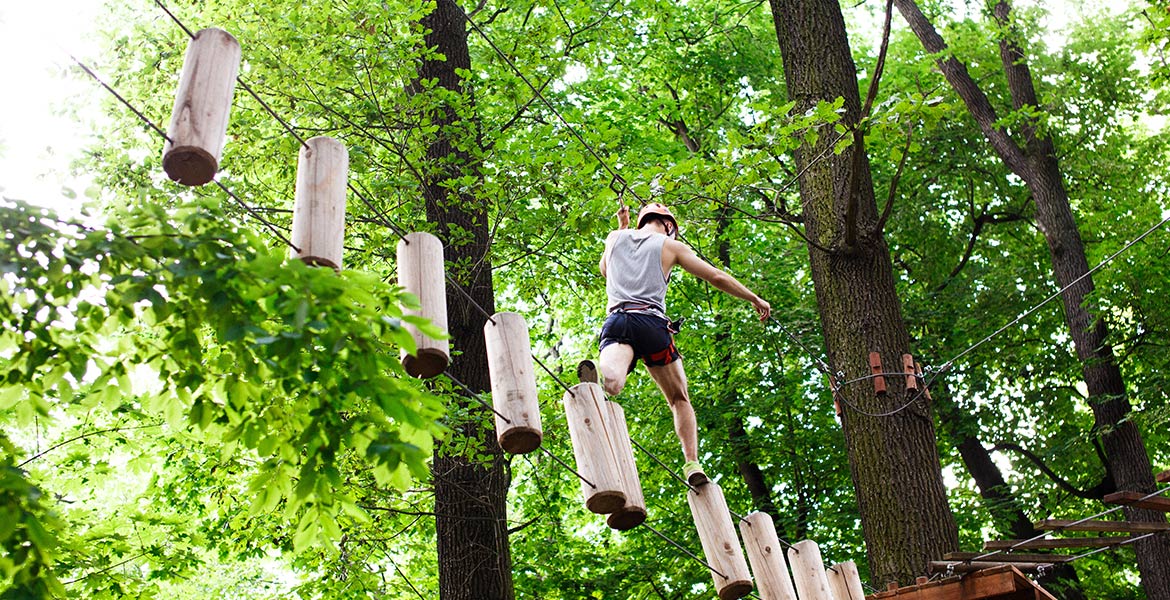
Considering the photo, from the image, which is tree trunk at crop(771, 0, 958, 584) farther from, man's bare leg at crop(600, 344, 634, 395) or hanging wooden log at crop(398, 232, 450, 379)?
hanging wooden log at crop(398, 232, 450, 379)

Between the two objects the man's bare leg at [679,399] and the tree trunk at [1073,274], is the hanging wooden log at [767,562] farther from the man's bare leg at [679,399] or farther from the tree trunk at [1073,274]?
the tree trunk at [1073,274]

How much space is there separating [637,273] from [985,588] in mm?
2645

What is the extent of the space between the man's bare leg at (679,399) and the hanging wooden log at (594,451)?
1.13 metres

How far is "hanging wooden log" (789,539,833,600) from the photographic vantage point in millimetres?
4855

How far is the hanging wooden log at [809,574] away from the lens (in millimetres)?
4855

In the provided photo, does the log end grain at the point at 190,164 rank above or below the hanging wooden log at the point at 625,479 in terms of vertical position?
above

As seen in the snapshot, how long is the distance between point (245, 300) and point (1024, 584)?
4.30m

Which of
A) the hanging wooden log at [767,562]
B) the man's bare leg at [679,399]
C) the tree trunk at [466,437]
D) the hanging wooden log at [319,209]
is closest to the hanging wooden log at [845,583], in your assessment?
the hanging wooden log at [767,562]

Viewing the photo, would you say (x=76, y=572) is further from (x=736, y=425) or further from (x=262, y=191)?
(x=736, y=425)

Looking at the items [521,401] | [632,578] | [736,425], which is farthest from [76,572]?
[736,425]

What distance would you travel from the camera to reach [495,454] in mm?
7551

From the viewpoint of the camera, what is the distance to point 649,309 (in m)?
4.85

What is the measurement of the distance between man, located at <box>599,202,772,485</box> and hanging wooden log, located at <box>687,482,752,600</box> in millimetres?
93

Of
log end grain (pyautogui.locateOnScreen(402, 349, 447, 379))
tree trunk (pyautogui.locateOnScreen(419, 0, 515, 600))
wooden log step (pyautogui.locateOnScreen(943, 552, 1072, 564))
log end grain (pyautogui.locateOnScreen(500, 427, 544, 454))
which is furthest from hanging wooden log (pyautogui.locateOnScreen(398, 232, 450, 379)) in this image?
wooden log step (pyautogui.locateOnScreen(943, 552, 1072, 564))
